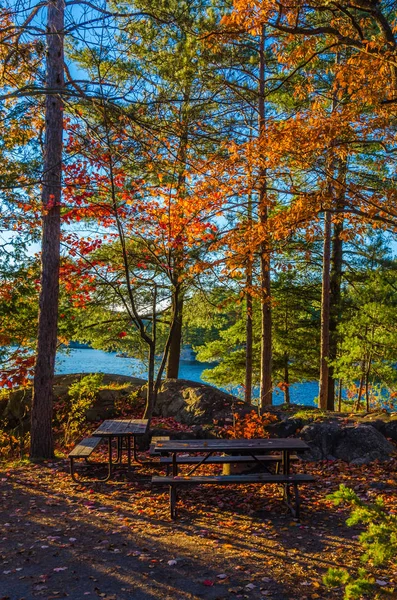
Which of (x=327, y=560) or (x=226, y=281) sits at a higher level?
(x=226, y=281)

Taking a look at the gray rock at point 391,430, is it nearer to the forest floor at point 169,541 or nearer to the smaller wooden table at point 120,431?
the forest floor at point 169,541

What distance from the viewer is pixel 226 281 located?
38.8 feet

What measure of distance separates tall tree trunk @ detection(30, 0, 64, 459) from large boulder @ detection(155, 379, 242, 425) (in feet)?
9.22

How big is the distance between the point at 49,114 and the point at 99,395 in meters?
5.98

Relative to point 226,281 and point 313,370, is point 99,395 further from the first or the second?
point 313,370

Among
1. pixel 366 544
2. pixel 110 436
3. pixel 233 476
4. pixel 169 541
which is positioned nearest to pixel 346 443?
pixel 233 476

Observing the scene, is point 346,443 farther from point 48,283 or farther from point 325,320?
point 48,283

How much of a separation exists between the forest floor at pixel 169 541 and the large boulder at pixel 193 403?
9.56 ft

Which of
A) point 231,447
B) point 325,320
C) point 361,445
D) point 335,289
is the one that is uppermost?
point 335,289

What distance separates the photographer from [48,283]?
25.6ft

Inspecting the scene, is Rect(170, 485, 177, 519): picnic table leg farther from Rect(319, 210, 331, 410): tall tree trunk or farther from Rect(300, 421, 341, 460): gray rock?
Rect(319, 210, 331, 410): tall tree trunk

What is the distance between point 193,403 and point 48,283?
380cm

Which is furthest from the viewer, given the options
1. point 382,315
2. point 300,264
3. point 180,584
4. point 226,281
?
point 300,264

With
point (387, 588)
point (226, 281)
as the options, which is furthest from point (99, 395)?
point (387, 588)
